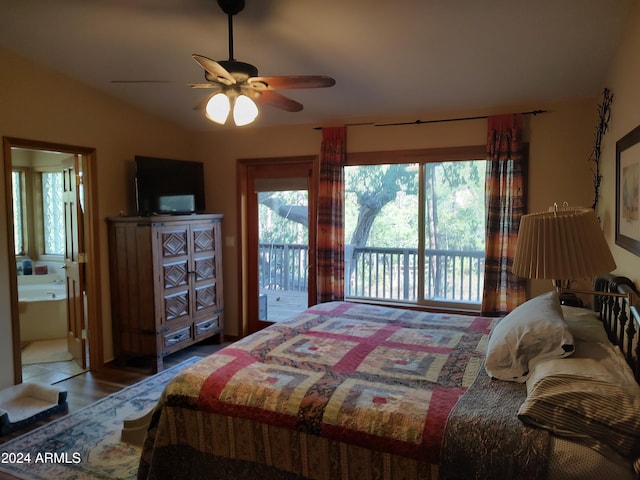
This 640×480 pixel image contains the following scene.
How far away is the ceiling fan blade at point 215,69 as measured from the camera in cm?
214

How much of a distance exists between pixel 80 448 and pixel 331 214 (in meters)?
2.72

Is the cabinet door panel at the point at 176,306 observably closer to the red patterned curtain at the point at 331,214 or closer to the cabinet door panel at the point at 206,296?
the cabinet door panel at the point at 206,296

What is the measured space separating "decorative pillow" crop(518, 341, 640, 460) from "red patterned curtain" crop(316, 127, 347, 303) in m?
2.79

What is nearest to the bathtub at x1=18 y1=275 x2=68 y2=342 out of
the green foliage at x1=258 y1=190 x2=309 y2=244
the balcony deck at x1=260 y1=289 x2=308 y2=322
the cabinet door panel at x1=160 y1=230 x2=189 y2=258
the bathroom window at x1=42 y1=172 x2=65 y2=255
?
the bathroom window at x1=42 y1=172 x2=65 y2=255

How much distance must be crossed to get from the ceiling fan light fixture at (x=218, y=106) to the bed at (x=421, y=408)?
4.26ft

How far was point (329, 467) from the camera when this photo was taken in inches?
66.2

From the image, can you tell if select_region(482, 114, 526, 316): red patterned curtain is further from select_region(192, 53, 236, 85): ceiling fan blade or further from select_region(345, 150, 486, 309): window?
select_region(192, 53, 236, 85): ceiling fan blade

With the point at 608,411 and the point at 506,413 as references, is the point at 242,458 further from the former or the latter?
the point at 608,411

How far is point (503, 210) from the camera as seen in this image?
3729mm

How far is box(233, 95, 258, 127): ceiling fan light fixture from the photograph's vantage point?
2.49 m

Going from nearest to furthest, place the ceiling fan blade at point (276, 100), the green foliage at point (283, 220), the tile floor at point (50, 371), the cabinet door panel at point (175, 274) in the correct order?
1. the ceiling fan blade at point (276, 100)
2. the tile floor at point (50, 371)
3. the cabinet door panel at point (175, 274)
4. the green foliage at point (283, 220)

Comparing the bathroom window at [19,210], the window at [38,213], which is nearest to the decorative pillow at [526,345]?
the window at [38,213]

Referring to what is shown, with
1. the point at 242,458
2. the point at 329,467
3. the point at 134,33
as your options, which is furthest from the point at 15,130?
the point at 329,467

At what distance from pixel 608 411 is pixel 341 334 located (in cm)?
146
